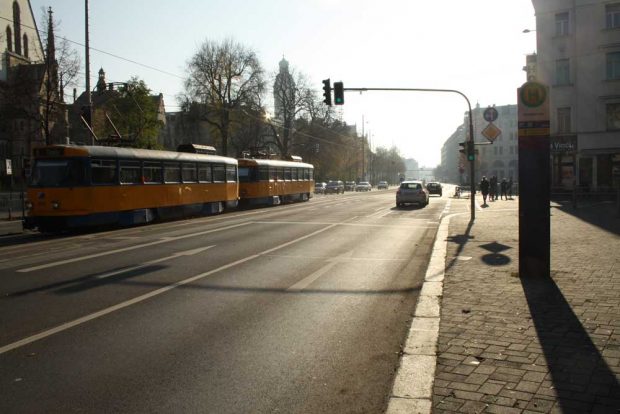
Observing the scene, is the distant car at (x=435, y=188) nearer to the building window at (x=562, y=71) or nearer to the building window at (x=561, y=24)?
the building window at (x=562, y=71)

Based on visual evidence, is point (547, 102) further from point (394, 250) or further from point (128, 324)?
point (128, 324)

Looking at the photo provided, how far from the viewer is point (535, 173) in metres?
8.52

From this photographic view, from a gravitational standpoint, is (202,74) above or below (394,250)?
above

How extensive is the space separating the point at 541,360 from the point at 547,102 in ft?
16.3

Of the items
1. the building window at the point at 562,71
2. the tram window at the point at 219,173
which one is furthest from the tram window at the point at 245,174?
the building window at the point at 562,71

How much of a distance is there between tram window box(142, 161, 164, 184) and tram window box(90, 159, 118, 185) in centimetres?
184

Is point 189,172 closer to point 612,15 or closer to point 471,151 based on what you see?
point 471,151

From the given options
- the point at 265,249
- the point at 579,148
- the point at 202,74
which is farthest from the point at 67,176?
the point at 202,74

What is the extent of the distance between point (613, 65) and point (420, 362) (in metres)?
40.5

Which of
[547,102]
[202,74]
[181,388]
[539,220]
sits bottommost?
[181,388]

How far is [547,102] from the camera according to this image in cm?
854

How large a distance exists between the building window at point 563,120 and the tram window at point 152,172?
30376mm

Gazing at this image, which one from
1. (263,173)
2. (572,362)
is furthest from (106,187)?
(572,362)

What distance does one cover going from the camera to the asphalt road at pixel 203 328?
4371 millimetres
